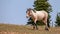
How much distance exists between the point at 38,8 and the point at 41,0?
2.26 m

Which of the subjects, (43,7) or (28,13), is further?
(43,7)

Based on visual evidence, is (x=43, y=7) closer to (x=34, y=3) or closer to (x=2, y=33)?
(x=34, y=3)

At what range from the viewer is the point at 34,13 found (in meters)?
22.9

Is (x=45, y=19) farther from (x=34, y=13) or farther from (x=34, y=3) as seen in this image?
(x=34, y=3)

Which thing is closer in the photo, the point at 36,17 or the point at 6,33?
the point at 6,33

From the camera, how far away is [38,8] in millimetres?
57500

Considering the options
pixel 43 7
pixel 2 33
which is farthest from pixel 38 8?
pixel 2 33

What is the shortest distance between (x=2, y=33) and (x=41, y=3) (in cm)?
4140

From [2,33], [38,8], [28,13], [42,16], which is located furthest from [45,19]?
[38,8]

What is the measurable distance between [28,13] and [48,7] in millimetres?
35571

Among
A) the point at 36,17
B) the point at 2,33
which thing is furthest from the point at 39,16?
the point at 2,33

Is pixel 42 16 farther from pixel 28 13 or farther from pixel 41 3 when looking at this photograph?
pixel 41 3

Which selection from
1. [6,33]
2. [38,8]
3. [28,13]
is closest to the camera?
[6,33]

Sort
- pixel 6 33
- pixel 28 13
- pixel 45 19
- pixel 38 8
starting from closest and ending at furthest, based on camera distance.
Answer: pixel 6 33 → pixel 28 13 → pixel 45 19 → pixel 38 8
